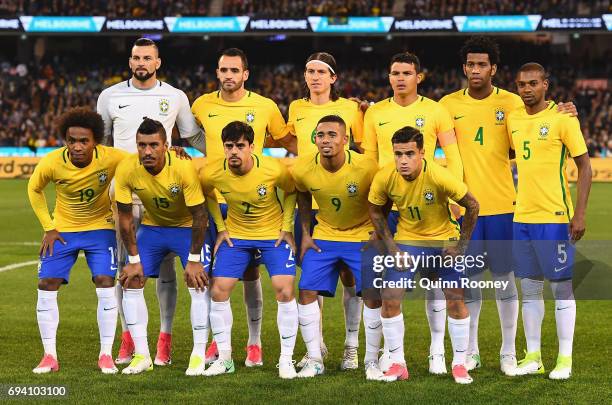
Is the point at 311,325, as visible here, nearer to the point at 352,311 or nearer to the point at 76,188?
the point at 352,311

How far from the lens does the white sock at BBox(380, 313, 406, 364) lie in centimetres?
787

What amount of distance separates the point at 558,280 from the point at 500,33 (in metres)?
35.3

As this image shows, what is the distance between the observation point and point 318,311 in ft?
26.9

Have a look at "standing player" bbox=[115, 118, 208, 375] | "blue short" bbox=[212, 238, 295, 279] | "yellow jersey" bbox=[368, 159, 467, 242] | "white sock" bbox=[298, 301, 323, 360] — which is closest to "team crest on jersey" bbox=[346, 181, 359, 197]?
"yellow jersey" bbox=[368, 159, 467, 242]

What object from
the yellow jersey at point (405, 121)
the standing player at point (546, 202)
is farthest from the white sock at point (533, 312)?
the yellow jersey at point (405, 121)

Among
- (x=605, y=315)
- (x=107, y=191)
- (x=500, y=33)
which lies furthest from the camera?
(x=500, y=33)

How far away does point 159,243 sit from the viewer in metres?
8.50

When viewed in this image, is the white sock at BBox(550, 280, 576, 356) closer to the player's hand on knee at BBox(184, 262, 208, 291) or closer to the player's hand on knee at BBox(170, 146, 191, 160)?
the player's hand on knee at BBox(184, 262, 208, 291)

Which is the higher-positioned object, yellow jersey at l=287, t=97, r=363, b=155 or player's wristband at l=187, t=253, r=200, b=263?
yellow jersey at l=287, t=97, r=363, b=155

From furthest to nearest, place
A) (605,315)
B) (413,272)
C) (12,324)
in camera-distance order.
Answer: (605,315), (12,324), (413,272)

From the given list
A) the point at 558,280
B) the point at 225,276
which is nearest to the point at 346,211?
the point at 225,276

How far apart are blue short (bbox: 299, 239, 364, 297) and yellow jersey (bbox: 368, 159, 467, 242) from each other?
0.45 m

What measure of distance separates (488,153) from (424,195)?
0.93 meters

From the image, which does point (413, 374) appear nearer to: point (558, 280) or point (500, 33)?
point (558, 280)
